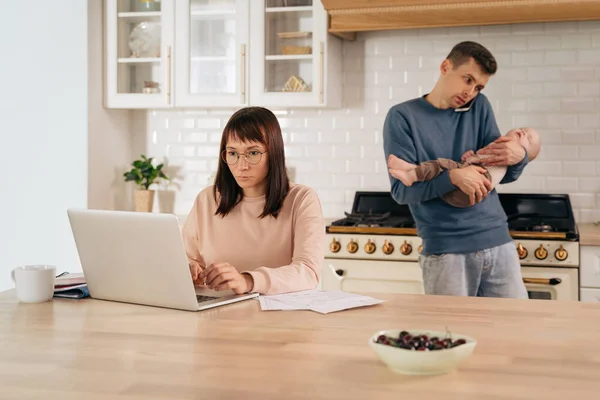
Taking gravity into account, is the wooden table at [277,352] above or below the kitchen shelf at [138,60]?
below

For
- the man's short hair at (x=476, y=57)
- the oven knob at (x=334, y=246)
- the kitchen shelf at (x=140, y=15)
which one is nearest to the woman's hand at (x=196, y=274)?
Result: the man's short hair at (x=476, y=57)

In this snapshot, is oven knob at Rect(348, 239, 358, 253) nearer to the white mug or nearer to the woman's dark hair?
the woman's dark hair

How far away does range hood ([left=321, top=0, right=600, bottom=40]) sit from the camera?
3650mm

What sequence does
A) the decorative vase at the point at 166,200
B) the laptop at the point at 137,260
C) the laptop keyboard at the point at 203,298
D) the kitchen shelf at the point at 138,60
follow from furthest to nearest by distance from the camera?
the decorative vase at the point at 166,200 < the kitchen shelf at the point at 138,60 < the laptop keyboard at the point at 203,298 < the laptop at the point at 137,260

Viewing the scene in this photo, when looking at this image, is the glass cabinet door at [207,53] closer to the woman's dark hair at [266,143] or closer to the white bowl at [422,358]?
the woman's dark hair at [266,143]

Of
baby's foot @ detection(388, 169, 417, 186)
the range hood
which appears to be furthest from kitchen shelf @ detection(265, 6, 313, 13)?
baby's foot @ detection(388, 169, 417, 186)

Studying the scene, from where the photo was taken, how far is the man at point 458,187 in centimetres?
298

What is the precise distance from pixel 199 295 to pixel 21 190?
2.50 meters

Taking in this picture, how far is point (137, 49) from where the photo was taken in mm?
4422

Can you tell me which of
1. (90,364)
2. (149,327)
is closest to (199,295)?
(149,327)

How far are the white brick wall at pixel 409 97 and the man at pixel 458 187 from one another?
3.89 ft

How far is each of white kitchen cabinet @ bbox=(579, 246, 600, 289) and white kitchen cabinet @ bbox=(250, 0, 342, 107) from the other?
1523 millimetres

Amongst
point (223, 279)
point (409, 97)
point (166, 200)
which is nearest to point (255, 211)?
point (223, 279)

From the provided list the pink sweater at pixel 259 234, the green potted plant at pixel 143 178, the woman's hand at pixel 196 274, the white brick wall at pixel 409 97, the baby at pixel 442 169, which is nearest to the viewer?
the woman's hand at pixel 196 274
